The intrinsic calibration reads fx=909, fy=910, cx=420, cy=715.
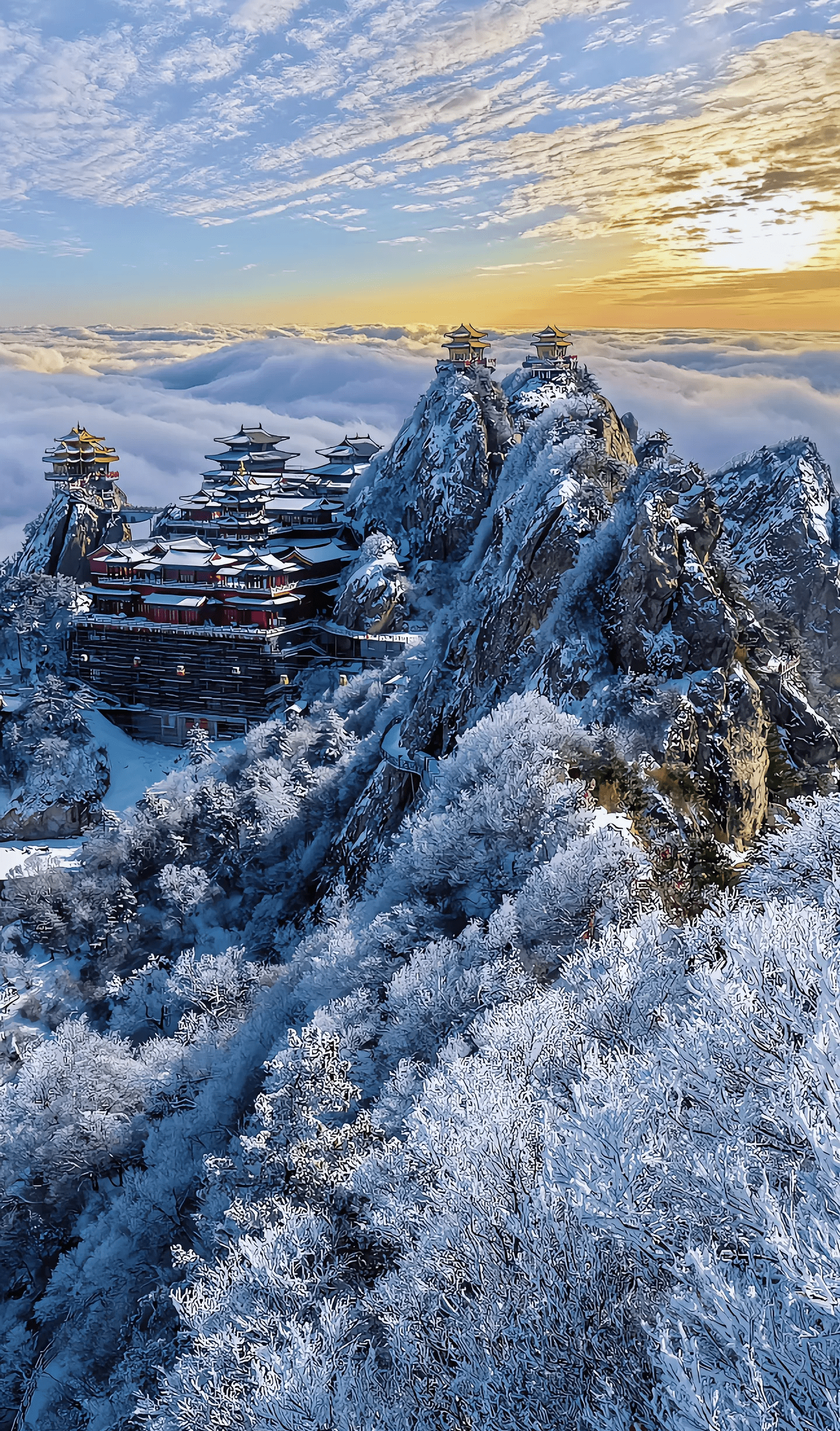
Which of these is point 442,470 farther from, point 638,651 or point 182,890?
point 638,651

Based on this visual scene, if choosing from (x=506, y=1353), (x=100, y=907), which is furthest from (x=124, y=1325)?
(x=100, y=907)

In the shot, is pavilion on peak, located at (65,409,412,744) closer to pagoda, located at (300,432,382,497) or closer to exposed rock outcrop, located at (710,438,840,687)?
pagoda, located at (300,432,382,497)

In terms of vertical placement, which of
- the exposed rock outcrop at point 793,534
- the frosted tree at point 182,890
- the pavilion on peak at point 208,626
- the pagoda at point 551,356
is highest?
the pagoda at point 551,356

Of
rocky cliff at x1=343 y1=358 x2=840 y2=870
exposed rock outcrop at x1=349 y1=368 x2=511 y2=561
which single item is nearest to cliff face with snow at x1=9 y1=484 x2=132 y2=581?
exposed rock outcrop at x1=349 y1=368 x2=511 y2=561

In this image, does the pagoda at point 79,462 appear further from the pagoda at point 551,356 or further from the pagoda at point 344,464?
the pagoda at point 551,356

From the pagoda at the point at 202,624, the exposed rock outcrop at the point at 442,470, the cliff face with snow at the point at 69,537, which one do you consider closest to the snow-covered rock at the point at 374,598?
the pagoda at the point at 202,624

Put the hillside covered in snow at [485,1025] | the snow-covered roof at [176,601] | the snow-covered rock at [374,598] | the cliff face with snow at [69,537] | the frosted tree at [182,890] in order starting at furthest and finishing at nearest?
the cliff face with snow at [69,537]
the snow-covered rock at [374,598]
the snow-covered roof at [176,601]
the frosted tree at [182,890]
the hillside covered in snow at [485,1025]
